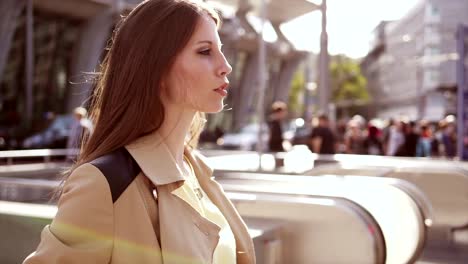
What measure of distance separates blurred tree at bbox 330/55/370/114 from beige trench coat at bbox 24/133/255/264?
74.5 meters

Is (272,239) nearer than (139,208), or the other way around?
(139,208)

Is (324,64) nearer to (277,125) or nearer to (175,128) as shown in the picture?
(277,125)

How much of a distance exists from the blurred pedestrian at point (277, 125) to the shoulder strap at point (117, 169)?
367 inches

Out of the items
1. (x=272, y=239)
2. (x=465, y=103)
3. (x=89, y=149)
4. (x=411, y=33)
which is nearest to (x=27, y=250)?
(x=272, y=239)

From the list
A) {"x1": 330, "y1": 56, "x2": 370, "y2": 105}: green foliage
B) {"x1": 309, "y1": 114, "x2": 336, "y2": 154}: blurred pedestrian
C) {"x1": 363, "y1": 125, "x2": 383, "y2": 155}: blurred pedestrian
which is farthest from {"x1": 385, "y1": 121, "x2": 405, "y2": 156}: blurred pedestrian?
{"x1": 330, "y1": 56, "x2": 370, "y2": 105}: green foliage

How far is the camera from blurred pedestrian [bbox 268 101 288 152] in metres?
10.9

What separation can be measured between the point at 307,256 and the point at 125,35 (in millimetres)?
2958

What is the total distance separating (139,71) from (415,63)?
78.7 m

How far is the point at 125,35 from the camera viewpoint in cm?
167

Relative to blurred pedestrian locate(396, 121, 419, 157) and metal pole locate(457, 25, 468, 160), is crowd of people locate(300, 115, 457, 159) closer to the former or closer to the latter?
blurred pedestrian locate(396, 121, 419, 157)

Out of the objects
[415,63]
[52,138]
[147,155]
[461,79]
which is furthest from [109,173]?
[415,63]

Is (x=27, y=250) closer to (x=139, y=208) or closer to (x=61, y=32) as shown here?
(x=139, y=208)

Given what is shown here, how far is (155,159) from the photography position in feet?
5.33

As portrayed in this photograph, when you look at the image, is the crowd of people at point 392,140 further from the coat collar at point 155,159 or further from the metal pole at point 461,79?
the coat collar at point 155,159
